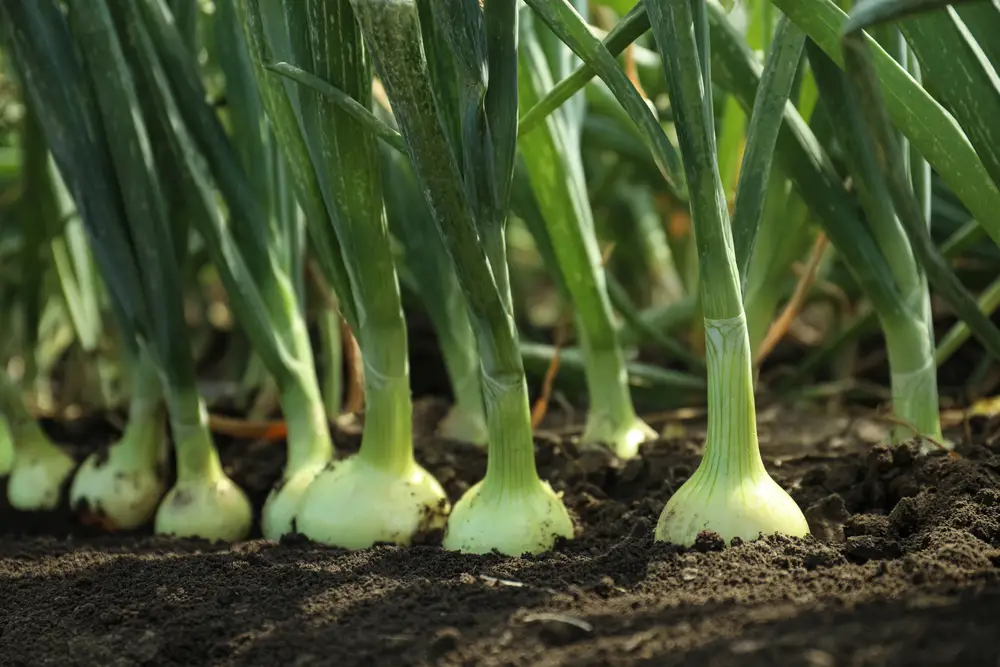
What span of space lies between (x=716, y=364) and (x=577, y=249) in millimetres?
333

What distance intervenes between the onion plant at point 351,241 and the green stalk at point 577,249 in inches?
8.6

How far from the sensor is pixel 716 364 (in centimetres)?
85

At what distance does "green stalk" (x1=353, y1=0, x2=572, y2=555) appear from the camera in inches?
30.1

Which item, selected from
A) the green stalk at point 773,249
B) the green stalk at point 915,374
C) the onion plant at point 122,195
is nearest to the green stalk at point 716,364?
the green stalk at point 915,374

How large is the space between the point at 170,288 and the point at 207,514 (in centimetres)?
24

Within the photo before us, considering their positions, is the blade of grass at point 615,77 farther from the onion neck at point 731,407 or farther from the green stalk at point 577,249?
the green stalk at point 577,249

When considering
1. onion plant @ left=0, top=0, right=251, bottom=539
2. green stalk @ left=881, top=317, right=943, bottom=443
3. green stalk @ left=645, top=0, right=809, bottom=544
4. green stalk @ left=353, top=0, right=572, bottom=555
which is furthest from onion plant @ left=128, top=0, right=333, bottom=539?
green stalk @ left=881, top=317, right=943, bottom=443

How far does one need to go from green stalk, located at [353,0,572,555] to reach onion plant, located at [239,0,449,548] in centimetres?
8

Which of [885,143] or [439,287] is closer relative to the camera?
[885,143]

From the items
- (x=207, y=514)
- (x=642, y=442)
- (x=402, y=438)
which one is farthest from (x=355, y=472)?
(x=642, y=442)

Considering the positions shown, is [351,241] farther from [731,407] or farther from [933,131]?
[933,131]

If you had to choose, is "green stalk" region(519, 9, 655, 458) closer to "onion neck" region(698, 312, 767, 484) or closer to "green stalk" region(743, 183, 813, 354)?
"green stalk" region(743, 183, 813, 354)

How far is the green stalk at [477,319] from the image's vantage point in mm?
764

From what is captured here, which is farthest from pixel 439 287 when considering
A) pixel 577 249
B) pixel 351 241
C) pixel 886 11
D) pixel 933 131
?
pixel 886 11
